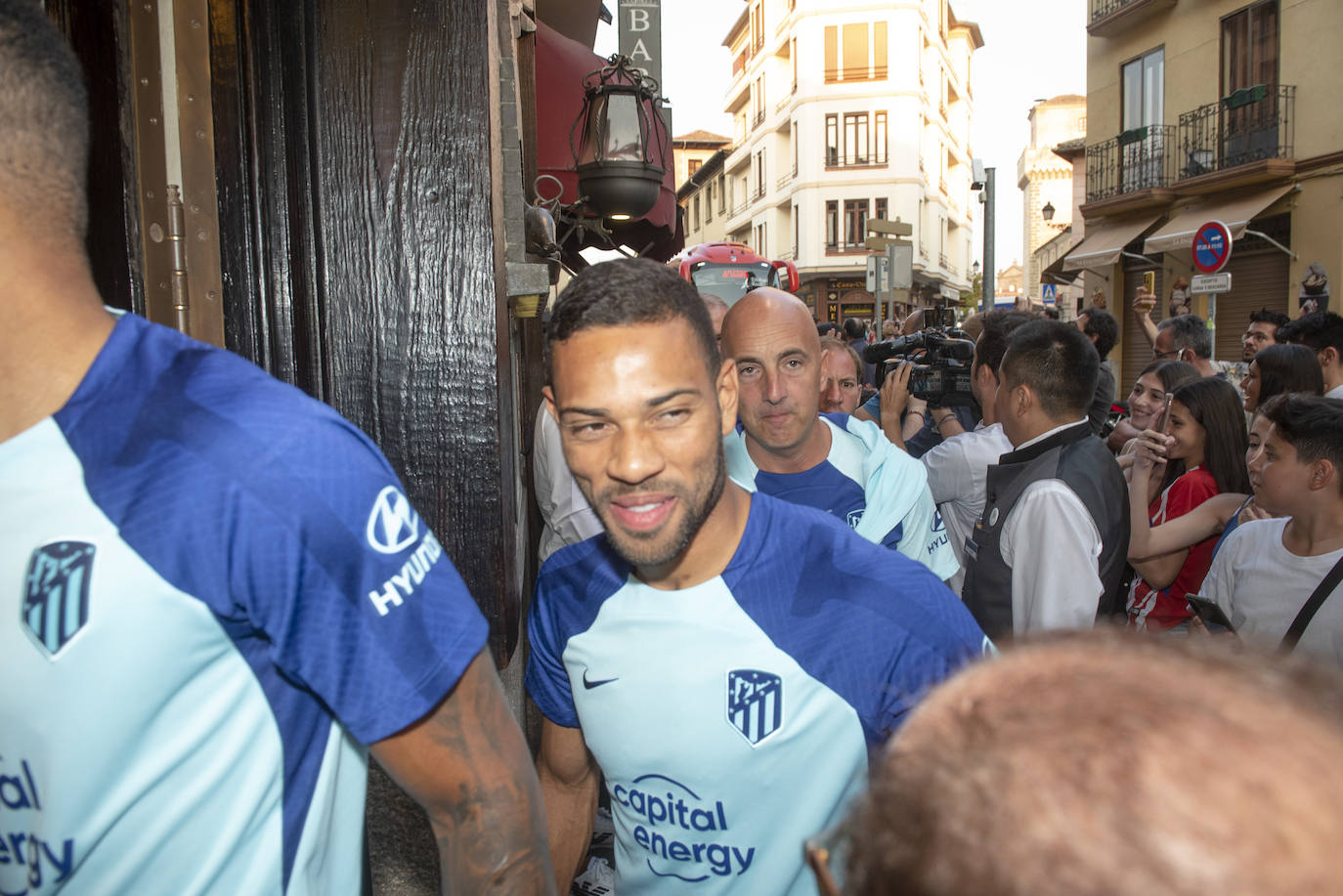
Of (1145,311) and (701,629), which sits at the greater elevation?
(1145,311)

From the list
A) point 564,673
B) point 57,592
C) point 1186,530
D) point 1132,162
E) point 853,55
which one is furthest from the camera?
point 853,55

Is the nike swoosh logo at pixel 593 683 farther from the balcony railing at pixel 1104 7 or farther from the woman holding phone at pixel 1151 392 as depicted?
the balcony railing at pixel 1104 7

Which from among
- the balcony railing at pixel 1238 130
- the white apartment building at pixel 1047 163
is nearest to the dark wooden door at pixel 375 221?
the balcony railing at pixel 1238 130

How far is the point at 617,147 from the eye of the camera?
5004mm

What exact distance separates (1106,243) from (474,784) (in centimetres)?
2215

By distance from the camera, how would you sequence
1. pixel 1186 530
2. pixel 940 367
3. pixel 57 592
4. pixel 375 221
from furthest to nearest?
pixel 940 367
pixel 1186 530
pixel 375 221
pixel 57 592

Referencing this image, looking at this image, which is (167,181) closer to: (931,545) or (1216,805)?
(1216,805)

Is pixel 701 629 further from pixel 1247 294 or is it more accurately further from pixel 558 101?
pixel 1247 294

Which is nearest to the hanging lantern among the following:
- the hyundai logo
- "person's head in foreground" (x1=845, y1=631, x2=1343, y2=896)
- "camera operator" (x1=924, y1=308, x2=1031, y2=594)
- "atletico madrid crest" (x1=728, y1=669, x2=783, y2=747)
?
"camera operator" (x1=924, y1=308, x2=1031, y2=594)

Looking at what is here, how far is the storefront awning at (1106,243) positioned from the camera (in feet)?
63.8

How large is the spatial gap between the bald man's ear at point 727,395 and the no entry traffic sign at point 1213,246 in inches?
345

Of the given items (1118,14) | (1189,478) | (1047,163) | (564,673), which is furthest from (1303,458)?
(1047,163)

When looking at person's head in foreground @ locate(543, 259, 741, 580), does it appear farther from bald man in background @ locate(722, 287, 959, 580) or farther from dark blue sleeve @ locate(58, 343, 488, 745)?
bald man in background @ locate(722, 287, 959, 580)

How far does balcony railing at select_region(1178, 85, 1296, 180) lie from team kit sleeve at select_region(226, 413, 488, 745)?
1984 cm
